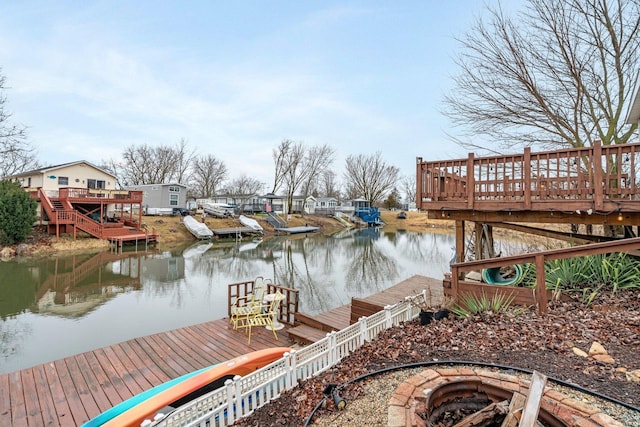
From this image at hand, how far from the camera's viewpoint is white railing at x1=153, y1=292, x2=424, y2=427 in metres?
2.43

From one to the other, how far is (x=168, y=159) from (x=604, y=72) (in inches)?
1609

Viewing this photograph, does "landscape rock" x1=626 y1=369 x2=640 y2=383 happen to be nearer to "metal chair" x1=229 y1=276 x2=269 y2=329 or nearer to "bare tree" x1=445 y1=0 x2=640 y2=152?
"metal chair" x1=229 y1=276 x2=269 y2=329

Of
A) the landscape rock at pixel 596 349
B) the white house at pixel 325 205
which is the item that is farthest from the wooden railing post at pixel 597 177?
the white house at pixel 325 205

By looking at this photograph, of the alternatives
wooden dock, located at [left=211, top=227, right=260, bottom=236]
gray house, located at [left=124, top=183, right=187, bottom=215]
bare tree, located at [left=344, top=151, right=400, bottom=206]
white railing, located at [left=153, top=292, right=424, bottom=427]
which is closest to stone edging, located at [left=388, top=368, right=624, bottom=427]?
white railing, located at [left=153, top=292, right=424, bottom=427]

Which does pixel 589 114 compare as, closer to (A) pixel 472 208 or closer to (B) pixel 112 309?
(A) pixel 472 208

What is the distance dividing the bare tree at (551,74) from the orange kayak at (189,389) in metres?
8.26

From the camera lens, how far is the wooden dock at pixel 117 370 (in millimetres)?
3332

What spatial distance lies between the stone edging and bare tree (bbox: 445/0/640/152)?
780cm

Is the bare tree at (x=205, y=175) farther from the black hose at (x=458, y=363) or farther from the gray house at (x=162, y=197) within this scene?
the black hose at (x=458, y=363)

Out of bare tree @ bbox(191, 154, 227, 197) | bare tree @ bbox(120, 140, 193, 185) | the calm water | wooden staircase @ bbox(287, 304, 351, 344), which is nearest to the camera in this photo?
wooden staircase @ bbox(287, 304, 351, 344)

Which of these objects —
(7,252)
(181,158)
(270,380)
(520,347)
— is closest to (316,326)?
(270,380)

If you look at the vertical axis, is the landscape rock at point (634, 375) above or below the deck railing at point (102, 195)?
below

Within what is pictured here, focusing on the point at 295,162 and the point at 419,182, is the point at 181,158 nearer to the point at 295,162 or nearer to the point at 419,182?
the point at 295,162

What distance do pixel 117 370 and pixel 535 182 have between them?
23.4ft
